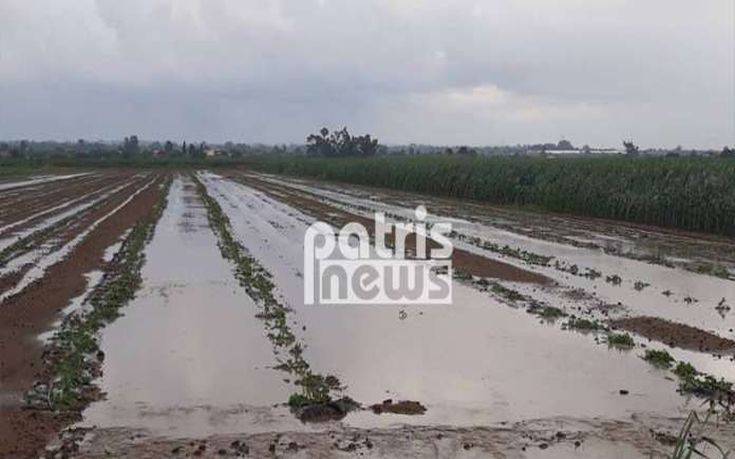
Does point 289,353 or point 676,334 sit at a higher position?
point 676,334

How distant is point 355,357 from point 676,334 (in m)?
4.09

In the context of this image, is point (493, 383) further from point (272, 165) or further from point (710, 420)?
point (272, 165)

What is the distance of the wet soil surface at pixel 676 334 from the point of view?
976 centimetres

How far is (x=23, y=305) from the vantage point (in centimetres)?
1170

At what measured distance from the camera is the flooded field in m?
6.77

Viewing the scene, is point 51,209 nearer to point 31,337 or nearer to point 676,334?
point 31,337

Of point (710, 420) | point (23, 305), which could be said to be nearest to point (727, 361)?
point (710, 420)

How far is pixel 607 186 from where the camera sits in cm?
3027

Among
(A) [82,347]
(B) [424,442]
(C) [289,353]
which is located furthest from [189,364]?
(B) [424,442]

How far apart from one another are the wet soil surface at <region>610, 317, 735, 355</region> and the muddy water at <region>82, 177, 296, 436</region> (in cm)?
468

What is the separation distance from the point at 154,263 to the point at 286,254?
279 centimetres

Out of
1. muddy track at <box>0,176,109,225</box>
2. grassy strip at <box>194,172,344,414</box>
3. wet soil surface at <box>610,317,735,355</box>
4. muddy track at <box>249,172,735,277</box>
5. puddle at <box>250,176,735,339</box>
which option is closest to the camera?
grassy strip at <box>194,172,344,414</box>

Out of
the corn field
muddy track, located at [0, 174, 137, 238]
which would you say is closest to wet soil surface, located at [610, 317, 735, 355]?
the corn field

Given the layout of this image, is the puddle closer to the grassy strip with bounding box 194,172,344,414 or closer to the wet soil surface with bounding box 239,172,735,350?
the wet soil surface with bounding box 239,172,735,350
